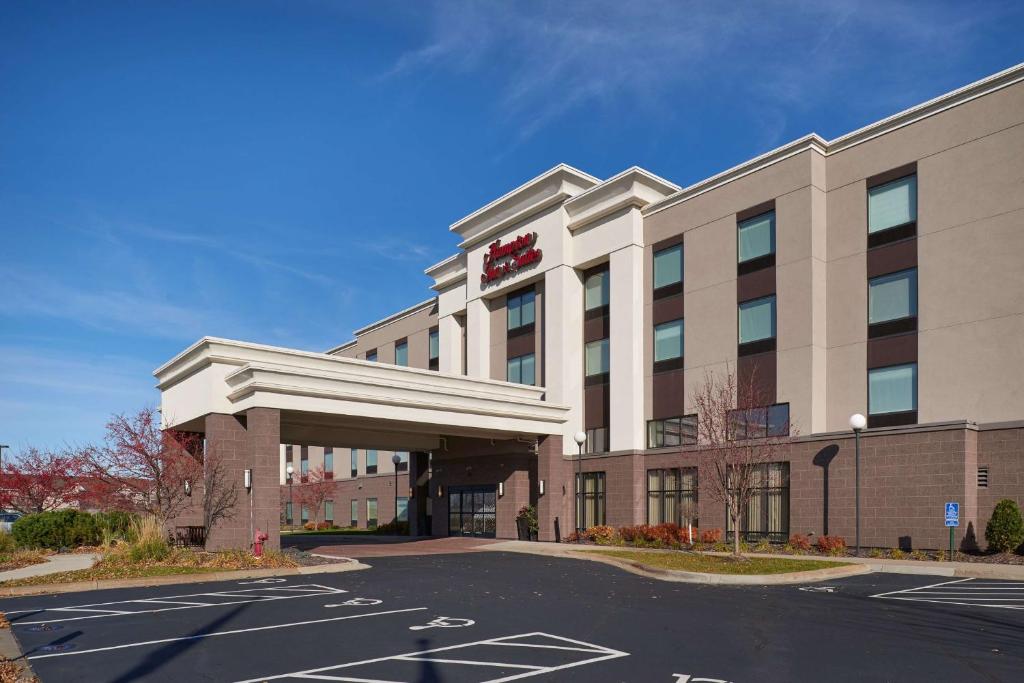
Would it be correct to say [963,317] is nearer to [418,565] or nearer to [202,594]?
[418,565]

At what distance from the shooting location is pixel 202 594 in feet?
58.2

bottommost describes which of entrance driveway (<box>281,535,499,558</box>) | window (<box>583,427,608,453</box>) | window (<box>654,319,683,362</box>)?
entrance driveway (<box>281,535,499,558</box>)

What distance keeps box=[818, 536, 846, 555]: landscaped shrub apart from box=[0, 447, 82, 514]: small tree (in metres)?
27.7

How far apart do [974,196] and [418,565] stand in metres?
21.0

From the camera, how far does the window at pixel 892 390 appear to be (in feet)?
90.9

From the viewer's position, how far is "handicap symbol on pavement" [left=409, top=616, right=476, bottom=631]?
13281 millimetres

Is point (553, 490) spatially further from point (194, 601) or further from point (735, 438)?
point (194, 601)

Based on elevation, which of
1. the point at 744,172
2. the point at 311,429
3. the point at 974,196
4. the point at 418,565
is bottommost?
the point at 418,565

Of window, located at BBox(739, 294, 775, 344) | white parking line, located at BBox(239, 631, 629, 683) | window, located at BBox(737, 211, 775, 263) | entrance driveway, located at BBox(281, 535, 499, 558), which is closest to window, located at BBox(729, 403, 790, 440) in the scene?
window, located at BBox(739, 294, 775, 344)

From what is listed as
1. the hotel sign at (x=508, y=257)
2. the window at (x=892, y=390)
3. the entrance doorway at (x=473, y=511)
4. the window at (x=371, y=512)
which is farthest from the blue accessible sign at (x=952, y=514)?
the window at (x=371, y=512)

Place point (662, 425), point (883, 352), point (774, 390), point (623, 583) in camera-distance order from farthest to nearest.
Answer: point (662, 425) < point (774, 390) < point (883, 352) < point (623, 583)

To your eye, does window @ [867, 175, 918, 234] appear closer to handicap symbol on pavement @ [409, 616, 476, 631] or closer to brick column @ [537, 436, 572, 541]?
brick column @ [537, 436, 572, 541]

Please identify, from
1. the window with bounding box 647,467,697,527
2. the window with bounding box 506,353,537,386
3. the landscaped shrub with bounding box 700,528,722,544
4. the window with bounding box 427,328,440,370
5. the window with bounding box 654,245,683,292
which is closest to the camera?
the landscaped shrub with bounding box 700,528,722,544

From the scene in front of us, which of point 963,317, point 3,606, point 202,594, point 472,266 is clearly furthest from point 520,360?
point 3,606
